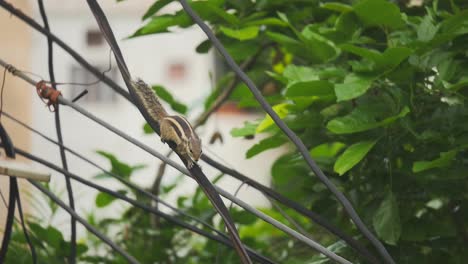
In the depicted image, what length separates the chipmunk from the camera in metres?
0.89

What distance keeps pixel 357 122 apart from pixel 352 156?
6 cm

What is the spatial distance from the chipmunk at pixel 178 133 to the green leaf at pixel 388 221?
43 cm

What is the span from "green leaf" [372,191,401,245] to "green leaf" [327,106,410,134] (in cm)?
16

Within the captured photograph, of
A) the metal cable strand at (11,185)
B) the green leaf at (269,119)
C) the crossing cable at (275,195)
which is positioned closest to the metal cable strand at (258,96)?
the crossing cable at (275,195)

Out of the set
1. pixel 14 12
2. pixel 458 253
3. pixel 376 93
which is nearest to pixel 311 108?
pixel 376 93

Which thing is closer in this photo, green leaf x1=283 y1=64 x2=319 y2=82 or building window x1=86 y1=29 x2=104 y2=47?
green leaf x1=283 y1=64 x2=319 y2=82

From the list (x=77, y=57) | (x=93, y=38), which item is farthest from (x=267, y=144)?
(x=93, y=38)

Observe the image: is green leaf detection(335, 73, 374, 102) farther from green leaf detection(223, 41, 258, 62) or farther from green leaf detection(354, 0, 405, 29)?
green leaf detection(223, 41, 258, 62)

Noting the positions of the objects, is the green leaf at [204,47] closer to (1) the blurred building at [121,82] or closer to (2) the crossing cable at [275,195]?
(2) the crossing cable at [275,195]

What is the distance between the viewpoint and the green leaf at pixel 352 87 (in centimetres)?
106

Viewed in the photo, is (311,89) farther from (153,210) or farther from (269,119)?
(153,210)

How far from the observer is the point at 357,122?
1.12 meters

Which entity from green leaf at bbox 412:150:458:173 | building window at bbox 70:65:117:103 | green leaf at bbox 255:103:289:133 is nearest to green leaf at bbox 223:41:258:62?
green leaf at bbox 255:103:289:133

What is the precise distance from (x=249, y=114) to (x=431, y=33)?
4.32 metres
